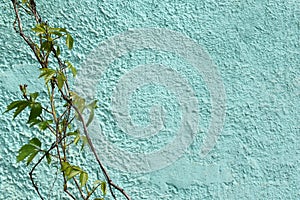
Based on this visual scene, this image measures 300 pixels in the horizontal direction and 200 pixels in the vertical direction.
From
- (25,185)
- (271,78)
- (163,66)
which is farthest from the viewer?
(271,78)

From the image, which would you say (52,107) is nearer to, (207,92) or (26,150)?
(26,150)

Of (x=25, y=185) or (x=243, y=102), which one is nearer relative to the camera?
(x=25, y=185)

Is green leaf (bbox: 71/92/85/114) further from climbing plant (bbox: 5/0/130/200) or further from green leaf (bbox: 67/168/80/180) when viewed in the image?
green leaf (bbox: 67/168/80/180)

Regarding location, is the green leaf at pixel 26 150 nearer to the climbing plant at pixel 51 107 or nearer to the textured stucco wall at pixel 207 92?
the climbing plant at pixel 51 107

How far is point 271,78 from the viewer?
6.22ft

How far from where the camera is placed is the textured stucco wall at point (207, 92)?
162 cm

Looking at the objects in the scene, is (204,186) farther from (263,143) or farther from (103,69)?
(103,69)

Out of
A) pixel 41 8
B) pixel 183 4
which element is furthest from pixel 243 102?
pixel 41 8

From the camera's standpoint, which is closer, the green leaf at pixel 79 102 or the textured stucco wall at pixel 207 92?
the green leaf at pixel 79 102

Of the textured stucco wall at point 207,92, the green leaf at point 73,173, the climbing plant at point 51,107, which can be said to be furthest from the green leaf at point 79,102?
the textured stucco wall at point 207,92

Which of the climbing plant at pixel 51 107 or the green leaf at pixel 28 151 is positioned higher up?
the climbing plant at pixel 51 107

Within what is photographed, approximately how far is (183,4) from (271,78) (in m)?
0.46

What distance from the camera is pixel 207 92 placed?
5.94ft

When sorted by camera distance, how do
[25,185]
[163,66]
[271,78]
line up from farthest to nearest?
[271,78] → [163,66] → [25,185]
